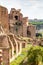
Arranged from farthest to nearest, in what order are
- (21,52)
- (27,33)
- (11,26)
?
(27,33) → (11,26) → (21,52)

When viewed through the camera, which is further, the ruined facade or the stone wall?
the ruined facade

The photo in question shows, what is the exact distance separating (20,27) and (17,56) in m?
20.4

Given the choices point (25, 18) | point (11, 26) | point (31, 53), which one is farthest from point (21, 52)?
point (25, 18)

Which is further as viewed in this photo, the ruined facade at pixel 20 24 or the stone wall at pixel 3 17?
the ruined facade at pixel 20 24

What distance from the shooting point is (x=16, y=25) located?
151ft

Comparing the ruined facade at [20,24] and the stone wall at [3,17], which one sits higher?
the stone wall at [3,17]

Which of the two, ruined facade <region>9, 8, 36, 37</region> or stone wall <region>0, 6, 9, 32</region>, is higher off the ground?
stone wall <region>0, 6, 9, 32</region>

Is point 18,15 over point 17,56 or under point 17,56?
over

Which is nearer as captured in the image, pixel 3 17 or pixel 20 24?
pixel 3 17

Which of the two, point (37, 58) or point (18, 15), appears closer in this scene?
point (37, 58)

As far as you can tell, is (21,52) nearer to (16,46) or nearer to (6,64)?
(16,46)

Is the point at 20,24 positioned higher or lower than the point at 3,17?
lower

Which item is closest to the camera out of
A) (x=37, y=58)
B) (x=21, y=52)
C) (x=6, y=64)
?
(x=6, y=64)

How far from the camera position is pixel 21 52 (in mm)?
28250
